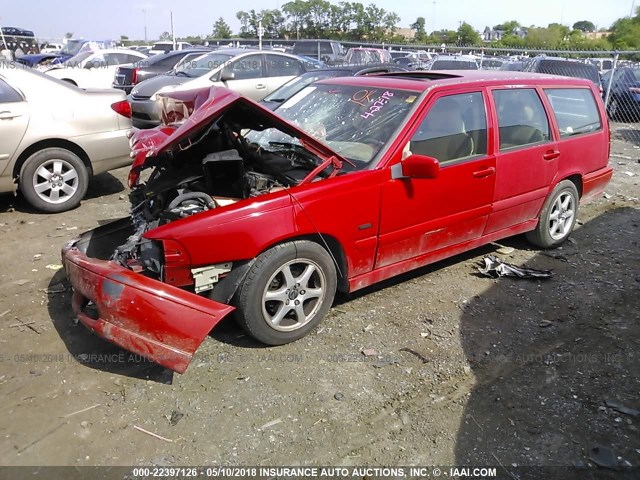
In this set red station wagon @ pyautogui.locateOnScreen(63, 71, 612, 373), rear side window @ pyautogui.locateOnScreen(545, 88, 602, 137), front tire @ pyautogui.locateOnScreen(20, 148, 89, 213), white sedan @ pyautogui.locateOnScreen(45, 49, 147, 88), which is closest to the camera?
red station wagon @ pyautogui.locateOnScreen(63, 71, 612, 373)

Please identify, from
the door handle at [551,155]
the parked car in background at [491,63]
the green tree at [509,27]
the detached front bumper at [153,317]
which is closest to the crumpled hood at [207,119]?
the detached front bumper at [153,317]

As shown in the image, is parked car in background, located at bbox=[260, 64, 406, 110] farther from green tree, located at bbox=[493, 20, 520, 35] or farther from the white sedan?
green tree, located at bbox=[493, 20, 520, 35]

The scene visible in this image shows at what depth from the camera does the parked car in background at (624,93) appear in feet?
45.0

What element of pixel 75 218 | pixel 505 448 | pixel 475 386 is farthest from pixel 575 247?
pixel 75 218

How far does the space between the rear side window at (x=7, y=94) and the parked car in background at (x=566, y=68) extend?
12812mm

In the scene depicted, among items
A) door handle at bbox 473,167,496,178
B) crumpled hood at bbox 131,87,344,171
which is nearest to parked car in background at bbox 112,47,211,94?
crumpled hood at bbox 131,87,344,171

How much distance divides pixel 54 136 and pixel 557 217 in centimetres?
546

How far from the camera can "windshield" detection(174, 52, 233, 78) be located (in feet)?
35.6

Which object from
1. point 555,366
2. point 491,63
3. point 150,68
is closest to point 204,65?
point 150,68

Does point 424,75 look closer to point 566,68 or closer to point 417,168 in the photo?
point 417,168

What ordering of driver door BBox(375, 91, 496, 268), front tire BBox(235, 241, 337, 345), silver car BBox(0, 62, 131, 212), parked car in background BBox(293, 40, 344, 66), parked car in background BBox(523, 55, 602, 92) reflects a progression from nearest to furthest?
front tire BBox(235, 241, 337, 345) → driver door BBox(375, 91, 496, 268) → silver car BBox(0, 62, 131, 212) → parked car in background BBox(523, 55, 602, 92) → parked car in background BBox(293, 40, 344, 66)

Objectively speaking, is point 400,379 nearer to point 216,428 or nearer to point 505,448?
point 505,448

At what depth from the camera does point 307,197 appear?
3.23m

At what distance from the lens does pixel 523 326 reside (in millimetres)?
3793
